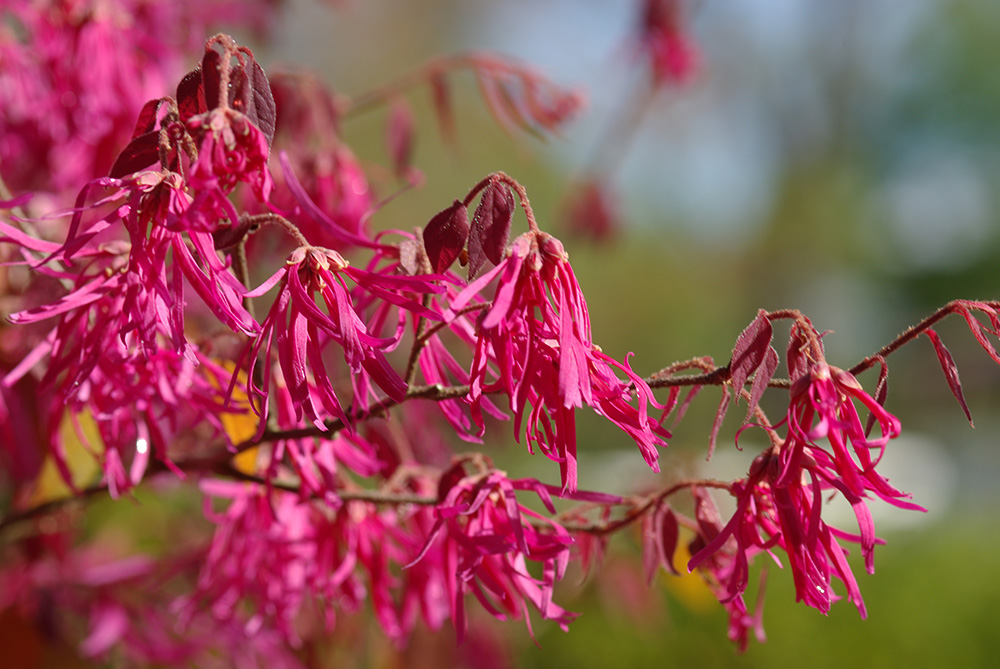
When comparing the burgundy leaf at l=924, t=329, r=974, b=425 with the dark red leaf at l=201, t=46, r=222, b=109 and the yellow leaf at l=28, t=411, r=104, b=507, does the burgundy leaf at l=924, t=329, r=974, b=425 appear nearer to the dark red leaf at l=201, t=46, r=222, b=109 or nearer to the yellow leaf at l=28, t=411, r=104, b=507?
the dark red leaf at l=201, t=46, r=222, b=109

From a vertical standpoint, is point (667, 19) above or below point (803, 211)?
above

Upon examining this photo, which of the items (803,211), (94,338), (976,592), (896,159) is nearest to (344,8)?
(94,338)

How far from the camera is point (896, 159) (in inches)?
556

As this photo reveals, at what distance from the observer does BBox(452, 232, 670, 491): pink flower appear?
0.35 m

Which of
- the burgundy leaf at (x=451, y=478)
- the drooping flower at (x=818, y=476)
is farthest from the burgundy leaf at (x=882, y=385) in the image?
the burgundy leaf at (x=451, y=478)

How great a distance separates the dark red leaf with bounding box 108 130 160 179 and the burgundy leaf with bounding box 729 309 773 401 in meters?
0.26

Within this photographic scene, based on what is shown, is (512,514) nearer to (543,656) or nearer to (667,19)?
(667,19)

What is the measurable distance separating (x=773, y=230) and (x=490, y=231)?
41.5 feet

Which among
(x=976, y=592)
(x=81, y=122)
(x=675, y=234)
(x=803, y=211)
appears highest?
(x=81, y=122)

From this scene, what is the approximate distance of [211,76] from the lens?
352mm

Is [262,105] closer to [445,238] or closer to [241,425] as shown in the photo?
[445,238]

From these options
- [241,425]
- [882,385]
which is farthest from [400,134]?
[882,385]

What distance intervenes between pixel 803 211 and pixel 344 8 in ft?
38.5

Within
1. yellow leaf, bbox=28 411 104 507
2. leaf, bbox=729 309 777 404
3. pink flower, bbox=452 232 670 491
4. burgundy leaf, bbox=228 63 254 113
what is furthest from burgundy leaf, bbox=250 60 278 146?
yellow leaf, bbox=28 411 104 507
